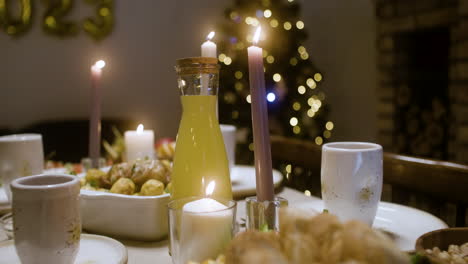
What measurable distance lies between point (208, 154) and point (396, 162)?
1.85 feet

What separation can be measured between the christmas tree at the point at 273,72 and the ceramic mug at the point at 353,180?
213 centimetres

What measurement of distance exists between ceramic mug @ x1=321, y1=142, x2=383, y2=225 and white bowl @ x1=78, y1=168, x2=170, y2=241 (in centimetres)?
28

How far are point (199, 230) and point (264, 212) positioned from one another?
0.12 m

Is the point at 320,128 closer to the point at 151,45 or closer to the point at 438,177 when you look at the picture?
the point at 151,45

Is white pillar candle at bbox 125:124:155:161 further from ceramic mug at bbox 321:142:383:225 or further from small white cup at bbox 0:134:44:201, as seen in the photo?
ceramic mug at bbox 321:142:383:225

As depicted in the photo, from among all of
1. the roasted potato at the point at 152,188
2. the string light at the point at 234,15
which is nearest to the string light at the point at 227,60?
the string light at the point at 234,15

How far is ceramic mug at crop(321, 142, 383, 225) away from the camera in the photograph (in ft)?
2.34

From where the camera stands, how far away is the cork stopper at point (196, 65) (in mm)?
698

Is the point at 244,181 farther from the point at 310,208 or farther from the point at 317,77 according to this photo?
the point at 317,77

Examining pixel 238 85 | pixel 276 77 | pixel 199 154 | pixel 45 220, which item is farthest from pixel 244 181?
pixel 276 77

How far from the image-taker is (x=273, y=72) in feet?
9.89

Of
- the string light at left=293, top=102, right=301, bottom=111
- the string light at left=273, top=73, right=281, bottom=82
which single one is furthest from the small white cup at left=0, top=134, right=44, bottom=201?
the string light at left=293, top=102, right=301, bottom=111

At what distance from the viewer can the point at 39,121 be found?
128 inches

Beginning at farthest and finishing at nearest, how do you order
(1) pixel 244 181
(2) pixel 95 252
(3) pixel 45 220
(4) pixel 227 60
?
(4) pixel 227 60 < (1) pixel 244 181 < (2) pixel 95 252 < (3) pixel 45 220
